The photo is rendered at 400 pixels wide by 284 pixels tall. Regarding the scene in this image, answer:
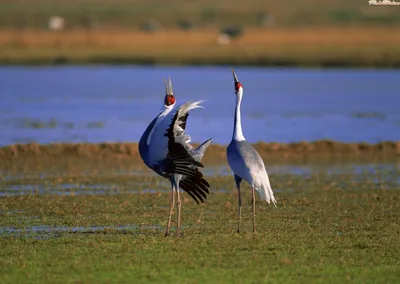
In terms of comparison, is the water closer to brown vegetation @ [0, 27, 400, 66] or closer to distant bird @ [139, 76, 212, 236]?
brown vegetation @ [0, 27, 400, 66]

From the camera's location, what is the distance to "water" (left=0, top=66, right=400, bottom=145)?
2584 centimetres

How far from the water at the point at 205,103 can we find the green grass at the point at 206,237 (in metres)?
7.82

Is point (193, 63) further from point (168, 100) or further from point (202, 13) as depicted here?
point (202, 13)

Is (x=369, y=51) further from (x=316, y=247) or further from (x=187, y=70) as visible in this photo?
(x=316, y=247)

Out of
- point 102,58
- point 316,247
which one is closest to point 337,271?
point 316,247

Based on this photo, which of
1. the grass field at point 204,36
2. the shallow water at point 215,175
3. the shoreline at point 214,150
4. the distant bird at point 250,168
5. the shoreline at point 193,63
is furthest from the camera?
the grass field at point 204,36

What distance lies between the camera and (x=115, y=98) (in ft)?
121

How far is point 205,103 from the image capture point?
109 feet

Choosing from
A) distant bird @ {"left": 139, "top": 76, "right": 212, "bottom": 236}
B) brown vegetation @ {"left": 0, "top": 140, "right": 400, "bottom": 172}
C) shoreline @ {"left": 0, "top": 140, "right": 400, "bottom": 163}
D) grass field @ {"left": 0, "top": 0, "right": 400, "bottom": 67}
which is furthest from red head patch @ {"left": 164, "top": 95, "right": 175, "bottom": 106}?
grass field @ {"left": 0, "top": 0, "right": 400, "bottom": 67}

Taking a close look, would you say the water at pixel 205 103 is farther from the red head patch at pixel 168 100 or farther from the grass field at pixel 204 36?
the red head patch at pixel 168 100

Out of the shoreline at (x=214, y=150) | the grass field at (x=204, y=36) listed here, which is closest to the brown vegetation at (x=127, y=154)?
the shoreline at (x=214, y=150)

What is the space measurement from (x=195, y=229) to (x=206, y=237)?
863mm

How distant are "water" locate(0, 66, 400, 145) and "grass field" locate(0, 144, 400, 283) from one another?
573 cm

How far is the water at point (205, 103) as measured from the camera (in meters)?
25.8
